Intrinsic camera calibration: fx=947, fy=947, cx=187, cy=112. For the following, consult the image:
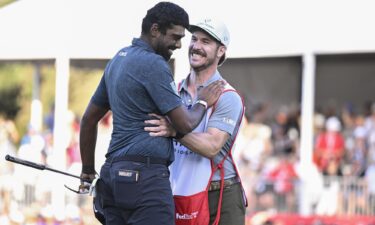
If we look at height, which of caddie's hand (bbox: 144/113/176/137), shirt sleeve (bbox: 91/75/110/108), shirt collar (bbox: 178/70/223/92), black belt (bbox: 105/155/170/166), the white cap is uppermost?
the white cap

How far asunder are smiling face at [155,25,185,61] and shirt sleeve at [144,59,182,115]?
155 millimetres

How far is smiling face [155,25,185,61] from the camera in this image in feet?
16.9

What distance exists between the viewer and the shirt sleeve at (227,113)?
5508 millimetres

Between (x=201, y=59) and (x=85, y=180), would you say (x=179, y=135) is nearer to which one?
(x=201, y=59)

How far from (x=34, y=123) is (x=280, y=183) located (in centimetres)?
509

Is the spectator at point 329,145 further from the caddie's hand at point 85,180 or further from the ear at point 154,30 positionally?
the ear at point 154,30

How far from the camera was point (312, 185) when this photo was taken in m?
12.5

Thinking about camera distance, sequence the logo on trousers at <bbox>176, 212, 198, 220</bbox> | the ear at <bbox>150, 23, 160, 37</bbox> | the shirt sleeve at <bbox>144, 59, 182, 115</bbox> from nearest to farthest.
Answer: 1. the shirt sleeve at <bbox>144, 59, 182, 115</bbox>
2. the ear at <bbox>150, 23, 160, 37</bbox>
3. the logo on trousers at <bbox>176, 212, 198, 220</bbox>

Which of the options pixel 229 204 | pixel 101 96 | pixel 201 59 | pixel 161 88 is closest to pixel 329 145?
pixel 229 204

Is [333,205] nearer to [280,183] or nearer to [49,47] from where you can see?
[280,183]

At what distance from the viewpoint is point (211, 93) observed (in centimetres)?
548

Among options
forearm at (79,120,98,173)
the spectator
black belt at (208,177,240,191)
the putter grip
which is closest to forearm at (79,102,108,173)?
forearm at (79,120,98,173)

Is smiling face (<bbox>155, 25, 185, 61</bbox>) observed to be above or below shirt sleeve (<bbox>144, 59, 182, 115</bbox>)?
above

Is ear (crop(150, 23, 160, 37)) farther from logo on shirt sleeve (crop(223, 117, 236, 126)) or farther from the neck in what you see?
logo on shirt sleeve (crop(223, 117, 236, 126))
